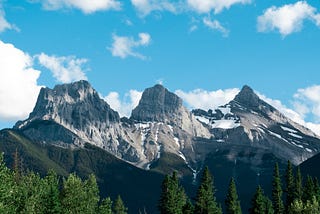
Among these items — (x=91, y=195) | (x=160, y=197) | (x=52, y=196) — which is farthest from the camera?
(x=160, y=197)

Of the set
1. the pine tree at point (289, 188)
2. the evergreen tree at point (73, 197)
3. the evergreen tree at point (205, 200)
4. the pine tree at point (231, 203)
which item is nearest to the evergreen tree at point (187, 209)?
the evergreen tree at point (205, 200)

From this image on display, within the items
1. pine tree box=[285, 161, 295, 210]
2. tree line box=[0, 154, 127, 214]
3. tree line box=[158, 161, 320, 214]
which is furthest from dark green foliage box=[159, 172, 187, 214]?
pine tree box=[285, 161, 295, 210]

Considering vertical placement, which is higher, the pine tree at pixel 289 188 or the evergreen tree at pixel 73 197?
the pine tree at pixel 289 188

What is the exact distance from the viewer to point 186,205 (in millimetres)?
135625

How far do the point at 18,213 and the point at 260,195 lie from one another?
59915 mm

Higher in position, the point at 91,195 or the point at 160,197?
the point at 160,197

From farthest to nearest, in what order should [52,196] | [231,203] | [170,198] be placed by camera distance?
[231,203], [170,198], [52,196]

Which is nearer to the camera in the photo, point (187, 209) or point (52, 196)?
point (52, 196)

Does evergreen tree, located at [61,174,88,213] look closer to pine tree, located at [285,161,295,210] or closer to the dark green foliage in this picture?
the dark green foliage

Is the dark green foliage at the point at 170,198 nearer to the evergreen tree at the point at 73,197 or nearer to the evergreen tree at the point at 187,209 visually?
the evergreen tree at the point at 187,209

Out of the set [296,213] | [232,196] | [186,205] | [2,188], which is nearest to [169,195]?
[186,205]

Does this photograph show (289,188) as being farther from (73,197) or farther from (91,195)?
(73,197)

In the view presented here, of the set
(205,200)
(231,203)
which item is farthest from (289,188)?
(205,200)

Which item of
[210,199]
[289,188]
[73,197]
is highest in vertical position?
[289,188]
